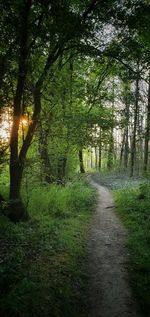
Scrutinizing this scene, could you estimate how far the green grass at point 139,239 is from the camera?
661 cm

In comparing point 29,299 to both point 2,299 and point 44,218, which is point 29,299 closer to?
point 2,299

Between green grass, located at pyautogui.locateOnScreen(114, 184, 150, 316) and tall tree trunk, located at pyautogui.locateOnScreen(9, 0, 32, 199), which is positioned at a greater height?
tall tree trunk, located at pyautogui.locateOnScreen(9, 0, 32, 199)

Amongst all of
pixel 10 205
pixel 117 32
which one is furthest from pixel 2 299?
pixel 117 32

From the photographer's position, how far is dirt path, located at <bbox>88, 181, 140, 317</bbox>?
6014 millimetres

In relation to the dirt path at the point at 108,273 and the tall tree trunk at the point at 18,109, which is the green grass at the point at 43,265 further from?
the tall tree trunk at the point at 18,109

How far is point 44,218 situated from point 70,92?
6.88m

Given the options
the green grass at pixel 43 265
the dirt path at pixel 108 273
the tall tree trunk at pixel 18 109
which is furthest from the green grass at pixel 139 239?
the tall tree trunk at pixel 18 109

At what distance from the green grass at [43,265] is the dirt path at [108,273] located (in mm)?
298

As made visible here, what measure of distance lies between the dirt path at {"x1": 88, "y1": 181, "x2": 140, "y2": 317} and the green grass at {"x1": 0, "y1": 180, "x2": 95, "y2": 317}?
0.98 feet

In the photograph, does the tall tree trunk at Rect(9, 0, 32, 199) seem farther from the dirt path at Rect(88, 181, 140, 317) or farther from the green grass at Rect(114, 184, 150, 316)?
the green grass at Rect(114, 184, 150, 316)

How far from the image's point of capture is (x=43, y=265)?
23.7 ft

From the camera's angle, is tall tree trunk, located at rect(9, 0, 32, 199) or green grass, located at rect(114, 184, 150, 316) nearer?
green grass, located at rect(114, 184, 150, 316)

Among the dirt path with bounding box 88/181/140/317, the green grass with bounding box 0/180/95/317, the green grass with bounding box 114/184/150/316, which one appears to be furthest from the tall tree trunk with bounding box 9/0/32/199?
the green grass with bounding box 114/184/150/316

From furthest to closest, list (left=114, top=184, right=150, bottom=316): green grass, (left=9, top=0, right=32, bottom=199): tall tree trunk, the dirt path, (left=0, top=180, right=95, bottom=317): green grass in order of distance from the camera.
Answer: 1. (left=9, top=0, right=32, bottom=199): tall tree trunk
2. (left=114, top=184, right=150, bottom=316): green grass
3. the dirt path
4. (left=0, top=180, right=95, bottom=317): green grass
